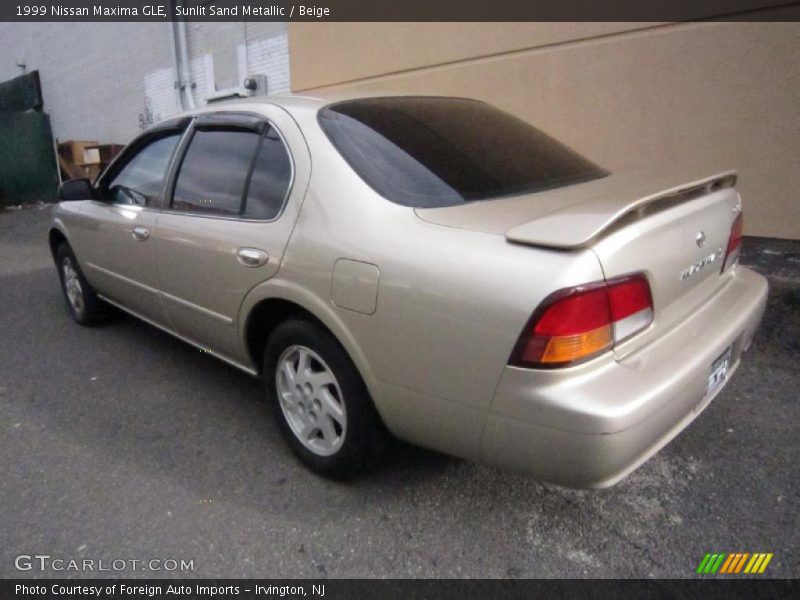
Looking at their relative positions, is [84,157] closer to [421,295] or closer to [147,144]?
[147,144]

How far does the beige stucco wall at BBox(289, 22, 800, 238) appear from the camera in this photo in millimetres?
4230

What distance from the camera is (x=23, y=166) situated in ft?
41.3

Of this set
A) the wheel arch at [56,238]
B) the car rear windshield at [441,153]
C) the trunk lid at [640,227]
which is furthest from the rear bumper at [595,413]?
the wheel arch at [56,238]

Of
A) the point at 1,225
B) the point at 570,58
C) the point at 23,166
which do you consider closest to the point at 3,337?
the point at 570,58

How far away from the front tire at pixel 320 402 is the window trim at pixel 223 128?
0.57 metres

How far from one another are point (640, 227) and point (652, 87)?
3516 mm

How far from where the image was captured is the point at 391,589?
1.96m

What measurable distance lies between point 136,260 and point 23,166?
11690 millimetres

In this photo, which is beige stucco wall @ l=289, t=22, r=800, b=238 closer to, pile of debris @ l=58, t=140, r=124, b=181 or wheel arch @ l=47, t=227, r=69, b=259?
wheel arch @ l=47, t=227, r=69, b=259

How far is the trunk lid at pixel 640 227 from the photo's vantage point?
175 centimetres

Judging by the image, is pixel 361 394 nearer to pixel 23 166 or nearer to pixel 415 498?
pixel 415 498

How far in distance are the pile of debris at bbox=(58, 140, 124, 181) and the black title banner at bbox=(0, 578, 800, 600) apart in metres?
11.5

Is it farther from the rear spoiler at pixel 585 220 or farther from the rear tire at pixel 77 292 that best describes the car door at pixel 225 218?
the rear tire at pixel 77 292

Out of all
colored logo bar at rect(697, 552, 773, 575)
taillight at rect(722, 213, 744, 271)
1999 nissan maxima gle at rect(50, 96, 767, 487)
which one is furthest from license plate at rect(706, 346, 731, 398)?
colored logo bar at rect(697, 552, 773, 575)
